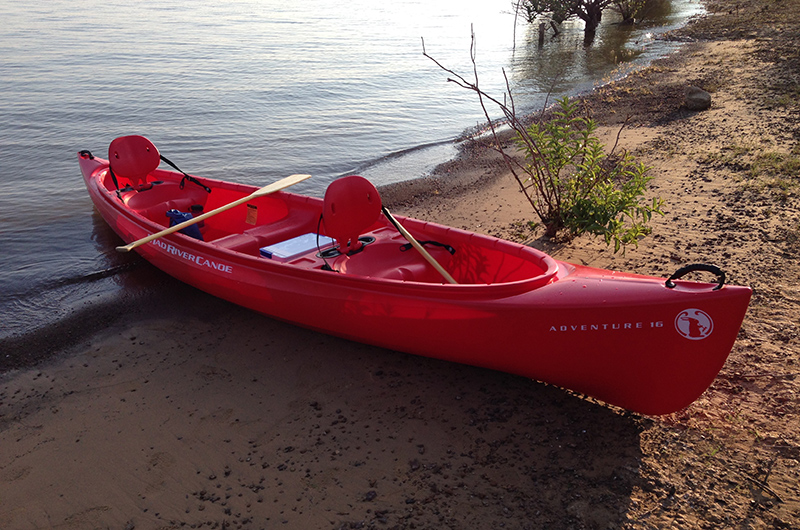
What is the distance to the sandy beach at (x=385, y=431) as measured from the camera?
3.37 metres

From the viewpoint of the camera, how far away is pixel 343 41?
26.0 m

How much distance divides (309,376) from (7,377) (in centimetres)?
270

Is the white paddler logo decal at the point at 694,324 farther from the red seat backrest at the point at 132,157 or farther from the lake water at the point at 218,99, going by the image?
the red seat backrest at the point at 132,157

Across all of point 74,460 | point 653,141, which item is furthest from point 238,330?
point 653,141

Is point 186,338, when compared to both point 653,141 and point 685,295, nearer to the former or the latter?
point 685,295

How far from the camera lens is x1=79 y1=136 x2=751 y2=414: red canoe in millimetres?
3602

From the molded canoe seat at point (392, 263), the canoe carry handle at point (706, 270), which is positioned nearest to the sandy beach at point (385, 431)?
the molded canoe seat at point (392, 263)

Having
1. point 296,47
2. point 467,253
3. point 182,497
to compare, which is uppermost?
point 296,47

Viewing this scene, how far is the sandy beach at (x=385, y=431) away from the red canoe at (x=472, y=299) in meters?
0.29

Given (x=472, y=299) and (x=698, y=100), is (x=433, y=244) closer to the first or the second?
(x=472, y=299)

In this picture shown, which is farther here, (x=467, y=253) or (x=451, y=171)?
(x=451, y=171)

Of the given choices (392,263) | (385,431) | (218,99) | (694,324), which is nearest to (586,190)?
(392,263)

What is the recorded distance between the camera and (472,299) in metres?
4.11

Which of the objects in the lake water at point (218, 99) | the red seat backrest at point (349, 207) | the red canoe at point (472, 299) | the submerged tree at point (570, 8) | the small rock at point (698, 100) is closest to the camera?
the red canoe at point (472, 299)
